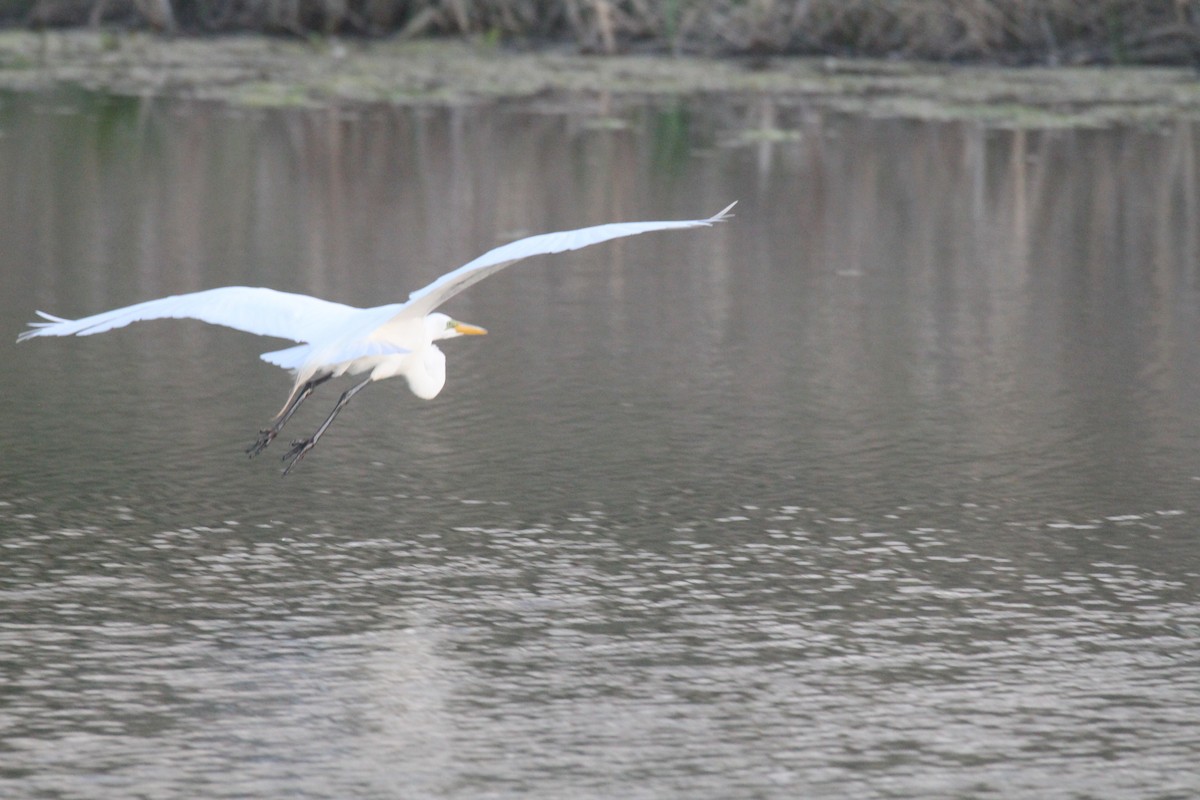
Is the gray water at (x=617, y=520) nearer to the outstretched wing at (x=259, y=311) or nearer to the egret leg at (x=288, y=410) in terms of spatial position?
the egret leg at (x=288, y=410)

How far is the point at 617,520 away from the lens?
19.4ft

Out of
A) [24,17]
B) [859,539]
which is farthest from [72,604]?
[24,17]

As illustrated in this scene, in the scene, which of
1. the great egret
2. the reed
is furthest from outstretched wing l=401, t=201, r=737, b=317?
the reed

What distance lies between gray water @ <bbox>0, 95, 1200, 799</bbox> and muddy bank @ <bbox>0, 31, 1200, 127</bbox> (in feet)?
17.2

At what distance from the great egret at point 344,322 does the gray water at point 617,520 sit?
1.16 feet

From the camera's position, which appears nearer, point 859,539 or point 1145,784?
point 1145,784

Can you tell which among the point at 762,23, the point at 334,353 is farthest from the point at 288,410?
the point at 762,23

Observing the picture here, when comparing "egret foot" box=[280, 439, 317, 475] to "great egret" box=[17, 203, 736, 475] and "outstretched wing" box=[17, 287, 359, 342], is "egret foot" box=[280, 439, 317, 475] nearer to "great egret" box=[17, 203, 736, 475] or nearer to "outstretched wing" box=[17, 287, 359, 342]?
"great egret" box=[17, 203, 736, 475]

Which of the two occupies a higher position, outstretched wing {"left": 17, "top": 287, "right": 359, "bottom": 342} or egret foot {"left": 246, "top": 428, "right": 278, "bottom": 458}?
outstretched wing {"left": 17, "top": 287, "right": 359, "bottom": 342}

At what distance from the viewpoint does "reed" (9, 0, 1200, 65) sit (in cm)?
2019

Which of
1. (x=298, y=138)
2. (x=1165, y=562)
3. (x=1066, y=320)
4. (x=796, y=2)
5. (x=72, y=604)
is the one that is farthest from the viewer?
(x=796, y=2)

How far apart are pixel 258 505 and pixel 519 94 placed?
40.5 feet

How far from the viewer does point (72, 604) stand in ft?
16.4

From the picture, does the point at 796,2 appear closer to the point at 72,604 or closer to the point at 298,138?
the point at 298,138
